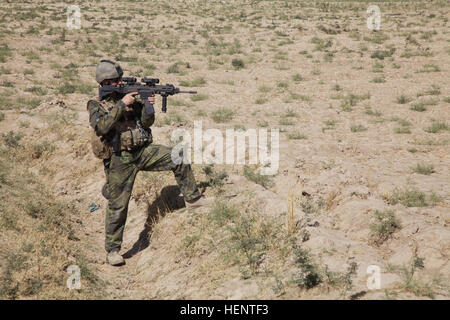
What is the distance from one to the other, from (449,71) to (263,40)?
32.8 ft

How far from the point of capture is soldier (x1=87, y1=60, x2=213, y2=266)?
5.09 m

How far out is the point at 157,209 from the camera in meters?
6.18

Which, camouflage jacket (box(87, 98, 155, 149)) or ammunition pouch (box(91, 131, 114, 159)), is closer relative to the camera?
camouflage jacket (box(87, 98, 155, 149))

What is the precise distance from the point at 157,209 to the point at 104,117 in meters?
1.84

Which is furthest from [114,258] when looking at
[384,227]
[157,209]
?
[384,227]

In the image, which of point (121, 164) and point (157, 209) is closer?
point (121, 164)

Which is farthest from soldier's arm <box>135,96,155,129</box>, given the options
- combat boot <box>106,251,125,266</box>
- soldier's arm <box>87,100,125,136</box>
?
combat boot <box>106,251,125,266</box>

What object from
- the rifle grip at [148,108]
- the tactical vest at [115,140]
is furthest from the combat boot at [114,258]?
the rifle grip at [148,108]

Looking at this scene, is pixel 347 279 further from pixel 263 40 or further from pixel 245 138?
pixel 263 40

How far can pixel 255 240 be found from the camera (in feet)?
15.5

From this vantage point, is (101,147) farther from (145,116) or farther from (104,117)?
(145,116)

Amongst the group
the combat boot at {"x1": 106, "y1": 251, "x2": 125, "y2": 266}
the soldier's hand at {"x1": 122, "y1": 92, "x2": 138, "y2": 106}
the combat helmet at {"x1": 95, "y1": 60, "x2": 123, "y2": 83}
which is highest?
the combat helmet at {"x1": 95, "y1": 60, "x2": 123, "y2": 83}

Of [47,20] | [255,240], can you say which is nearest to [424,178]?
[255,240]

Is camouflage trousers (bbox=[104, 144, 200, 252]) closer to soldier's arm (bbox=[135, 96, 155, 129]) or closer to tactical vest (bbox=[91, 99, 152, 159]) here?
tactical vest (bbox=[91, 99, 152, 159])
